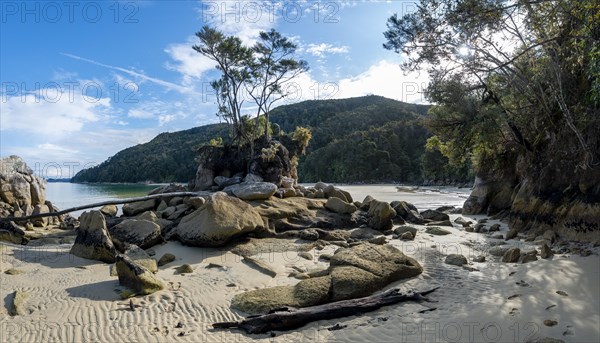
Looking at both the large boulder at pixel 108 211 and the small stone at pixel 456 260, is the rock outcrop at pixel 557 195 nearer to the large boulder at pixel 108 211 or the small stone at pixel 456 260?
the small stone at pixel 456 260

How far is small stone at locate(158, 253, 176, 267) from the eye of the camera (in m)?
9.07

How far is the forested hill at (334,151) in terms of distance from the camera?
77125mm

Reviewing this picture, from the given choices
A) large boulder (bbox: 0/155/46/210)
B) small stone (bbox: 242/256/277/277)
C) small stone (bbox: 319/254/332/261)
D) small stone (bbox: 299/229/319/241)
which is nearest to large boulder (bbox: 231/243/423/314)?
small stone (bbox: 242/256/277/277)

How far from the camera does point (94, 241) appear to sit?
9.26 metres

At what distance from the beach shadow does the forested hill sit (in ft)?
206

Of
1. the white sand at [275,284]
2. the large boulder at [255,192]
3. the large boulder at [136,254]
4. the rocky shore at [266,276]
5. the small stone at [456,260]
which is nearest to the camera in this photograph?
the white sand at [275,284]

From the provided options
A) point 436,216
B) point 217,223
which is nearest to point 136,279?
point 217,223

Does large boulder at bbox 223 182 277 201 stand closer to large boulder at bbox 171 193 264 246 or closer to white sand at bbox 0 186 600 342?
large boulder at bbox 171 193 264 246

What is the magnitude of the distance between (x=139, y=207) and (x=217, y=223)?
7.09m

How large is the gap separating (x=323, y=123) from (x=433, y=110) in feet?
263

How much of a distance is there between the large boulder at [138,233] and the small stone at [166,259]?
125 cm

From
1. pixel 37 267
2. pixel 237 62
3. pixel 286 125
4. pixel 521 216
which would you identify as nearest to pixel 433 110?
pixel 521 216

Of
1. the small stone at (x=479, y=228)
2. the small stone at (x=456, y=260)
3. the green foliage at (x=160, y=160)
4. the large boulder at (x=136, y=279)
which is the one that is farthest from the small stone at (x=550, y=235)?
the green foliage at (x=160, y=160)

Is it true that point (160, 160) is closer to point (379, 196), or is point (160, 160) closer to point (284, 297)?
point (379, 196)
